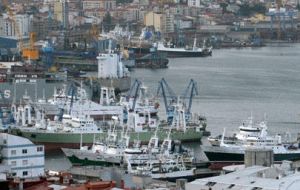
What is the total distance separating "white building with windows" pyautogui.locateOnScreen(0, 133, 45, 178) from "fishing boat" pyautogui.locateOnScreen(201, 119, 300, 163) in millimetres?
3996

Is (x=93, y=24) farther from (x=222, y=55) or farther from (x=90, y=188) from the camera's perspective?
(x=90, y=188)

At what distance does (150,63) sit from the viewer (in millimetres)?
26359

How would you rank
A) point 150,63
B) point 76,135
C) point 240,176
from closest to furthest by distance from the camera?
point 240,176, point 76,135, point 150,63

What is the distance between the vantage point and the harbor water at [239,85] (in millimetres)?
15180

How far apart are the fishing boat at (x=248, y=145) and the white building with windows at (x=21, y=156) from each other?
13.1ft

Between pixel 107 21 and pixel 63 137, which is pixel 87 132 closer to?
pixel 63 137

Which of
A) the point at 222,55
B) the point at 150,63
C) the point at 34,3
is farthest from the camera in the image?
the point at 34,3

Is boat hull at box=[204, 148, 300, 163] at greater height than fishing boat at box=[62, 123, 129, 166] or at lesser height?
lesser

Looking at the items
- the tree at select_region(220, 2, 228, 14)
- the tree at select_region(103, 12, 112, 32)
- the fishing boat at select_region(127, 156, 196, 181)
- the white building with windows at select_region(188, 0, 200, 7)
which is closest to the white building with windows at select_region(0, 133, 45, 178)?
the fishing boat at select_region(127, 156, 196, 181)

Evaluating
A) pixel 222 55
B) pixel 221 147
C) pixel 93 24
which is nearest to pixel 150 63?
pixel 222 55

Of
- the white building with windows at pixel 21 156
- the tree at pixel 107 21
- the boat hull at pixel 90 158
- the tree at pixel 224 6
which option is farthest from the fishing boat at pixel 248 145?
the tree at pixel 224 6

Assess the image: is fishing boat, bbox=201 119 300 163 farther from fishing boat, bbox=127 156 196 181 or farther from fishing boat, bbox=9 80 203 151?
fishing boat, bbox=127 156 196 181

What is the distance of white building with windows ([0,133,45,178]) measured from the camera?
7.79 m

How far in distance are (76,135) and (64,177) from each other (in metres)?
5.83
